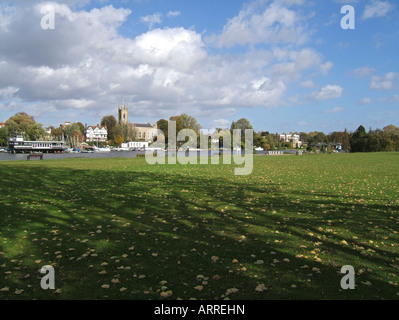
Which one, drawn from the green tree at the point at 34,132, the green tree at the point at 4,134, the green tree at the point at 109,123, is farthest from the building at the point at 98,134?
the green tree at the point at 4,134

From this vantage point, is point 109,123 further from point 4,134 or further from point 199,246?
point 199,246

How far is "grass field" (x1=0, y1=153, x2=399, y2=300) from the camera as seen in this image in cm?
522

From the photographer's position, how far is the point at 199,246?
7266 millimetres

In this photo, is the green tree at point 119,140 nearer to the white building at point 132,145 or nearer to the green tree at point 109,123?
the white building at point 132,145

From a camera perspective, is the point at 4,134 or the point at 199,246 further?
the point at 4,134

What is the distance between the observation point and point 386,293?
16.4 ft

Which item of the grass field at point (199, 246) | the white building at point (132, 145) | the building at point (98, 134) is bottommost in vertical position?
the grass field at point (199, 246)

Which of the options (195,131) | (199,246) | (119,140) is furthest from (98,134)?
(199,246)

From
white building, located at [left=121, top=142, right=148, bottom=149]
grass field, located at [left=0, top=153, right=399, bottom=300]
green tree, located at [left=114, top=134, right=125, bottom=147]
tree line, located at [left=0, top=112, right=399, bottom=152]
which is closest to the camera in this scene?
grass field, located at [left=0, top=153, right=399, bottom=300]

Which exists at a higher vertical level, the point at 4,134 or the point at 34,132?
the point at 34,132

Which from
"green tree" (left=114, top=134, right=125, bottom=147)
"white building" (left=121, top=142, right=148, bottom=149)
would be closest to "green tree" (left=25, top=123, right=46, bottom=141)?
"white building" (left=121, top=142, right=148, bottom=149)

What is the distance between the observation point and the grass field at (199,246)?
17.1 feet

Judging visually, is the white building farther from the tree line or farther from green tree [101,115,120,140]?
green tree [101,115,120,140]
